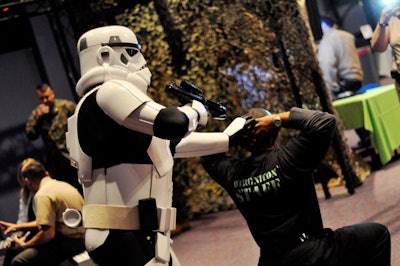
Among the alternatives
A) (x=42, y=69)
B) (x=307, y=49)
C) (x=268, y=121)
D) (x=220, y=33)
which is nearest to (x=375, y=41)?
(x=307, y=49)

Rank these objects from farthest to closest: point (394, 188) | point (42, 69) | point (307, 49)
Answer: point (42, 69) → point (307, 49) → point (394, 188)

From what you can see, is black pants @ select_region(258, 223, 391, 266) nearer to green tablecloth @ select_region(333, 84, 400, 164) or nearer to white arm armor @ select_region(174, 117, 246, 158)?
white arm armor @ select_region(174, 117, 246, 158)

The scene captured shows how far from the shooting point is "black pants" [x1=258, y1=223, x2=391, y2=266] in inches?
97.7

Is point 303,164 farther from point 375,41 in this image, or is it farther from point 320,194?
point 320,194

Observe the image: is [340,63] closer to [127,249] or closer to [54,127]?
[54,127]

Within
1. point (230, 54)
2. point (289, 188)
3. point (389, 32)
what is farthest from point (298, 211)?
point (230, 54)

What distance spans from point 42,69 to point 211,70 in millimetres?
2833

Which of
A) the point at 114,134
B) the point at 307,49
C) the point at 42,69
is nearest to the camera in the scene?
the point at 114,134

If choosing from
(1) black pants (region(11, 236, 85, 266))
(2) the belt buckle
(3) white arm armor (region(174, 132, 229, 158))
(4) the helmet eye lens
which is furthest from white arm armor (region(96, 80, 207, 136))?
(1) black pants (region(11, 236, 85, 266))

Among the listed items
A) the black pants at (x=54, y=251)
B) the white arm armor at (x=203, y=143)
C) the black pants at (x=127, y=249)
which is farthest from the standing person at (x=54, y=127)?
the black pants at (x=127, y=249)

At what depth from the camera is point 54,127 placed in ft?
20.9

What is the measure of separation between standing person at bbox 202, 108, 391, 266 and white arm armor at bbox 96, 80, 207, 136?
0.44 meters

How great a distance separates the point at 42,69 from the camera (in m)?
8.23

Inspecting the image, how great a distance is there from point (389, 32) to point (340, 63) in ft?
9.13
